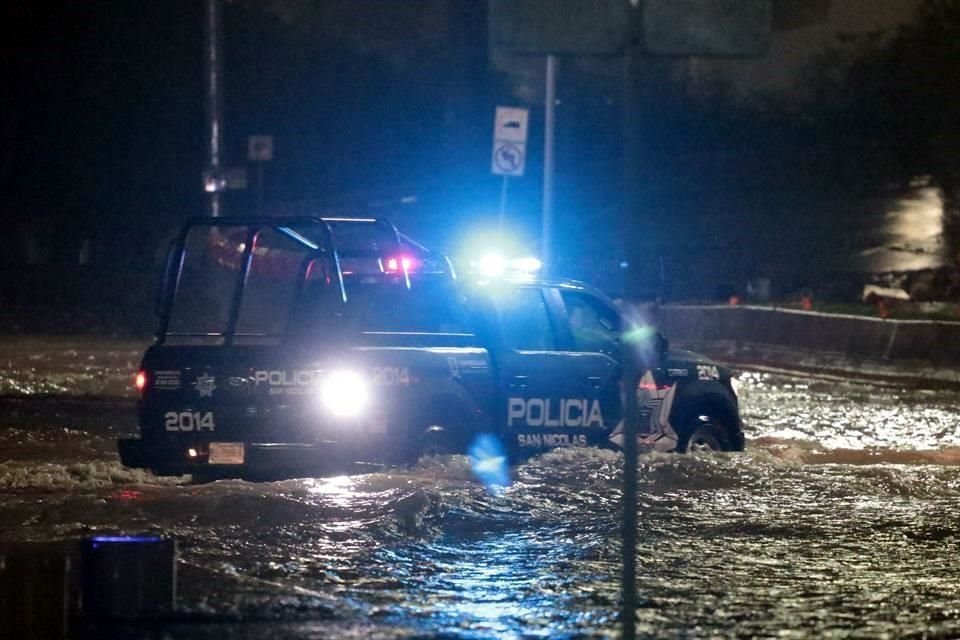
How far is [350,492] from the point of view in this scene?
1053 centimetres

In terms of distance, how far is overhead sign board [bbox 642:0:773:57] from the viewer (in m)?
5.86

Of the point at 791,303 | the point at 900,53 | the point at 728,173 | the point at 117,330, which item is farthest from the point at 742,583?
the point at 728,173

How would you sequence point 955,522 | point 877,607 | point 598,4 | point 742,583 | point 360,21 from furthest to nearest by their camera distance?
point 360,21
point 955,522
point 742,583
point 877,607
point 598,4

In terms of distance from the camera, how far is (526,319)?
11656 millimetres

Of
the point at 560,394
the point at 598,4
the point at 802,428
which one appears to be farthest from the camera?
the point at 802,428

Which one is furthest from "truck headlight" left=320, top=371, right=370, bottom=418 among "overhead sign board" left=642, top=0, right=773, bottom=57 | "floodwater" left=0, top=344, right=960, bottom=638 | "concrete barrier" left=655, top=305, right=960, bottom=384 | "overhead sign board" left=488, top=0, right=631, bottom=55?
"concrete barrier" left=655, top=305, right=960, bottom=384

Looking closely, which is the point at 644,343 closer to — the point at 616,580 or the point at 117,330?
the point at 616,580

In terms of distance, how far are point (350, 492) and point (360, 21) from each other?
116 ft

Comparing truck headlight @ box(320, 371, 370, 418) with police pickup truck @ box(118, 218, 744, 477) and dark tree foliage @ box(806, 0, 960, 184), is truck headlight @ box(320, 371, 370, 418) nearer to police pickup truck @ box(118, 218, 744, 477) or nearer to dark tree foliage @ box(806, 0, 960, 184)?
police pickup truck @ box(118, 218, 744, 477)

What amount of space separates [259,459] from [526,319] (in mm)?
2353

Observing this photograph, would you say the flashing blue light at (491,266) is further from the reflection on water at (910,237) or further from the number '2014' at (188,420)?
the reflection on water at (910,237)

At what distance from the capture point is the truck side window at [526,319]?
11.5 meters

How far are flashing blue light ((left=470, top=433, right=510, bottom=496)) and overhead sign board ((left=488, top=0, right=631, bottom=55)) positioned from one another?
17.8ft

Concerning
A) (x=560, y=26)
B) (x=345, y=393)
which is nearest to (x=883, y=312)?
(x=345, y=393)
